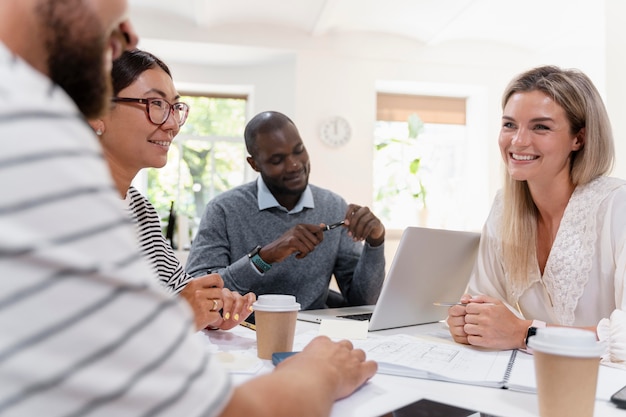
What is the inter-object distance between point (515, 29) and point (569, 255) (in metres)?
4.31

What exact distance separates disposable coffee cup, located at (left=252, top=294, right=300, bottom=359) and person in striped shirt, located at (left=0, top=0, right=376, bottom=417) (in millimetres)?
549

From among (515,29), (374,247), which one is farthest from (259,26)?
(374,247)

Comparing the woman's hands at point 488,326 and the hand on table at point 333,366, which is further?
the woman's hands at point 488,326

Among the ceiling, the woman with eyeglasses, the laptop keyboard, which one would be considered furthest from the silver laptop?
the ceiling

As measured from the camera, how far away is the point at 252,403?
49 centimetres

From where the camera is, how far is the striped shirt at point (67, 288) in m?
0.36

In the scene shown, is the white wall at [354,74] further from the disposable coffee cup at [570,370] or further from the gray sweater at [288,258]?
the disposable coffee cup at [570,370]

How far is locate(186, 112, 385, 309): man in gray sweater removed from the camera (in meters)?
2.06

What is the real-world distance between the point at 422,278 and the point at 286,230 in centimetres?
90

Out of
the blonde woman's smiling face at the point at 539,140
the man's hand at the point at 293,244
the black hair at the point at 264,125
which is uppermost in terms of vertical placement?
the black hair at the point at 264,125

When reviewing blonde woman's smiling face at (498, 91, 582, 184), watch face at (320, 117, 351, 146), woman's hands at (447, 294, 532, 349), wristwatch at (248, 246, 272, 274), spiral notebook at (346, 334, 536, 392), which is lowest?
spiral notebook at (346, 334, 536, 392)

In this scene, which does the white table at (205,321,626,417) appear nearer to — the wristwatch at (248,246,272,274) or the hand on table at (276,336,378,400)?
the hand on table at (276,336,378,400)

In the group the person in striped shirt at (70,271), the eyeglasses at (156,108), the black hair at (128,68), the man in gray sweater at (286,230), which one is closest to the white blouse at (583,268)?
the man in gray sweater at (286,230)

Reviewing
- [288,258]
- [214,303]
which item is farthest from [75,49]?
[288,258]
